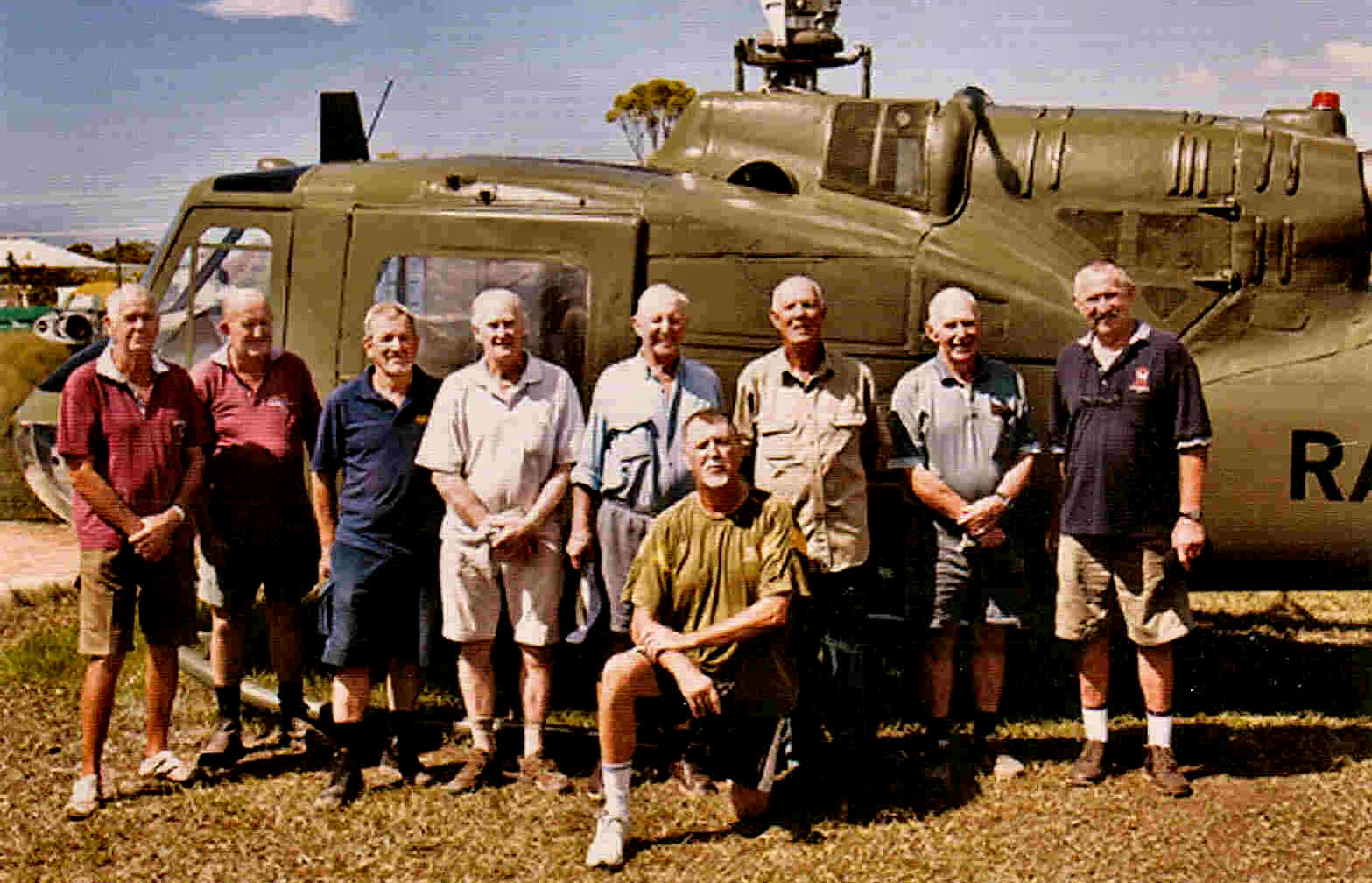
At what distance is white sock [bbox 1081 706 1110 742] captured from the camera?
530 cm

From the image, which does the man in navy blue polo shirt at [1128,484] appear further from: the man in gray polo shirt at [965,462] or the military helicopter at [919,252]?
the military helicopter at [919,252]

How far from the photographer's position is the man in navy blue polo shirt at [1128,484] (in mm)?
4957

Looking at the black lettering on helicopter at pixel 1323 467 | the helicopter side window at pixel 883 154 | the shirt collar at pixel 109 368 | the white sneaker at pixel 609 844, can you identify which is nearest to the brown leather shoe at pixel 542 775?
the white sneaker at pixel 609 844

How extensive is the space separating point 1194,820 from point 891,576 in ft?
5.29

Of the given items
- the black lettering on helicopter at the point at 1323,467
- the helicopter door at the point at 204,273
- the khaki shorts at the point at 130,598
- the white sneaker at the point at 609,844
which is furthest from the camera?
the helicopter door at the point at 204,273

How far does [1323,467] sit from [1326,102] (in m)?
1.71

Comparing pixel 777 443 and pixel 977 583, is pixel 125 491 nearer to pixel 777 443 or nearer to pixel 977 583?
pixel 777 443

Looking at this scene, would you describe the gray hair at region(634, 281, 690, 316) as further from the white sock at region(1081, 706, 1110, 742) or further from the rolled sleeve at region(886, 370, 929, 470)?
the white sock at region(1081, 706, 1110, 742)

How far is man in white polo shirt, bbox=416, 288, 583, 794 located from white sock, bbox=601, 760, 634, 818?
55 centimetres

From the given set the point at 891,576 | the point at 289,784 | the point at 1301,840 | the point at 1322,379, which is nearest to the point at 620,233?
the point at 891,576

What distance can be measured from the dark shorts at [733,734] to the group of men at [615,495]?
1 cm

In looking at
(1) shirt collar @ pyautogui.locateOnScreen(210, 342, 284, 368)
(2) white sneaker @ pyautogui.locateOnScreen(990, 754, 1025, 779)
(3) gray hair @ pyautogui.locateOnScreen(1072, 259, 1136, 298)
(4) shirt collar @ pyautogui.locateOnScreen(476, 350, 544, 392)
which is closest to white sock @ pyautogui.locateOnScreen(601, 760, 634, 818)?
(4) shirt collar @ pyautogui.locateOnScreen(476, 350, 544, 392)

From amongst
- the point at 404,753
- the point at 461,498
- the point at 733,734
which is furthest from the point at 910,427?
the point at 404,753

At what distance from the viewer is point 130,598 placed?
4.99m
